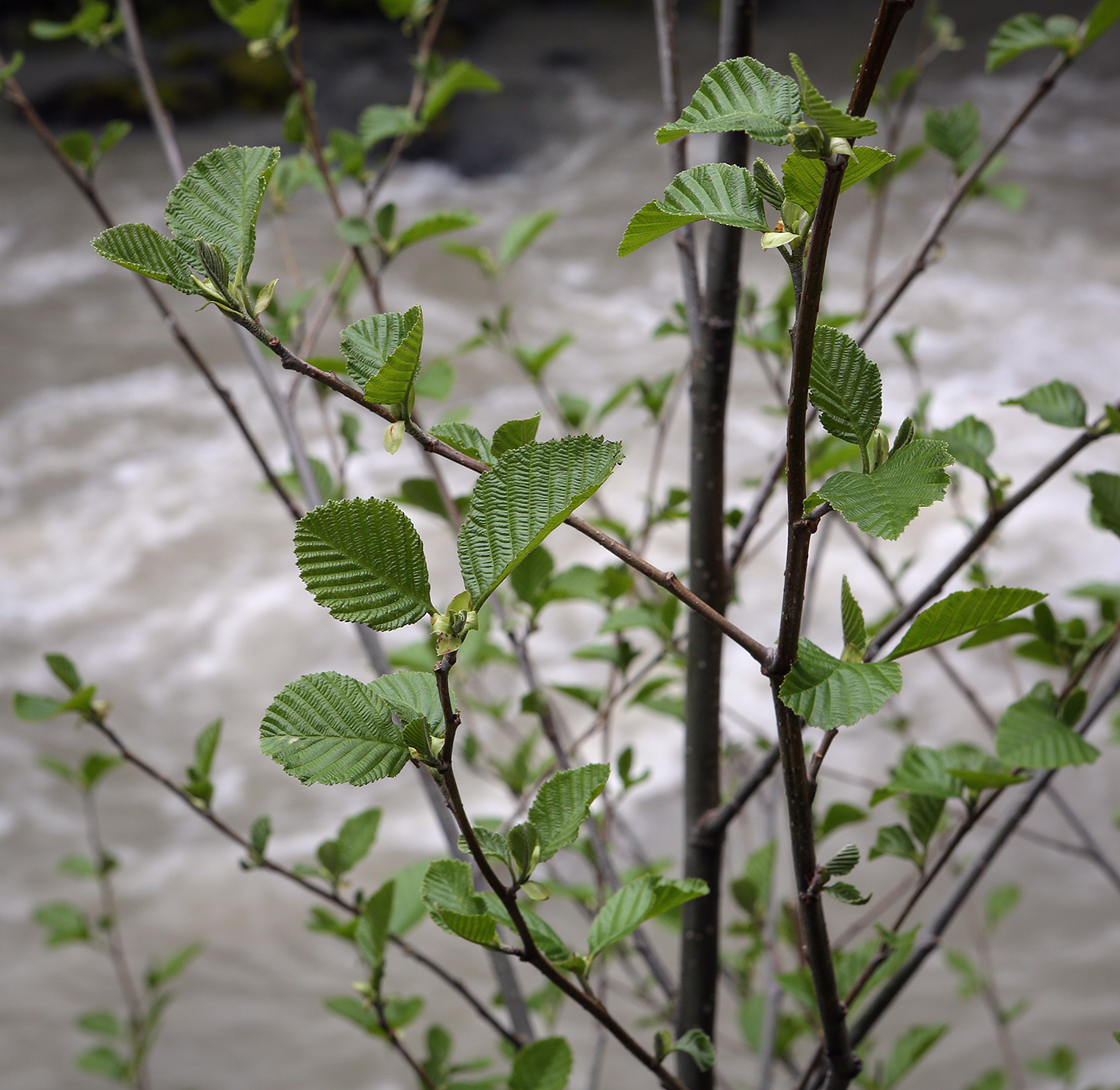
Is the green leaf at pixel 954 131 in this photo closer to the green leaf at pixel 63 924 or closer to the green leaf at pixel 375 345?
the green leaf at pixel 375 345

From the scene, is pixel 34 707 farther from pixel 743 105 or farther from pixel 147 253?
pixel 743 105

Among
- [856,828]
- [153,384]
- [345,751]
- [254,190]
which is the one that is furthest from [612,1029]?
[153,384]

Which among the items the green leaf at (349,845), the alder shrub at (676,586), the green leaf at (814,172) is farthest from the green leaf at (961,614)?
the green leaf at (349,845)

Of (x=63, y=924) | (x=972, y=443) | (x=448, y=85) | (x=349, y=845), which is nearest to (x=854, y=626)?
(x=972, y=443)

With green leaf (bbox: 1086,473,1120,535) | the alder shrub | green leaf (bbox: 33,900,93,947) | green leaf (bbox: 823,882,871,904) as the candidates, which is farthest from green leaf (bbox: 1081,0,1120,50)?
green leaf (bbox: 33,900,93,947)

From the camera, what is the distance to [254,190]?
28cm

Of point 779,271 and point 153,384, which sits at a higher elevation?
point 779,271

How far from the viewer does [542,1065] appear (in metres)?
0.43

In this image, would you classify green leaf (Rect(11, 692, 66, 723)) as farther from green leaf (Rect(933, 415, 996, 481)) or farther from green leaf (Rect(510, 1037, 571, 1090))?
green leaf (Rect(933, 415, 996, 481))

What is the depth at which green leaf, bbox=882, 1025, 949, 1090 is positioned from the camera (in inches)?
22.8

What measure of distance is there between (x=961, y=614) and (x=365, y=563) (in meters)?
0.16

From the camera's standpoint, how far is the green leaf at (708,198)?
0.85 ft

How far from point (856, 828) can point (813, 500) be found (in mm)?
1633

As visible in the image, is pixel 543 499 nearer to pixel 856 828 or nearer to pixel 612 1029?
pixel 612 1029
